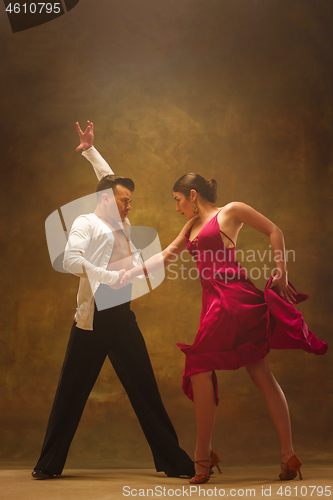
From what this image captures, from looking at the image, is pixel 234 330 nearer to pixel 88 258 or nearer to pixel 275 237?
pixel 275 237

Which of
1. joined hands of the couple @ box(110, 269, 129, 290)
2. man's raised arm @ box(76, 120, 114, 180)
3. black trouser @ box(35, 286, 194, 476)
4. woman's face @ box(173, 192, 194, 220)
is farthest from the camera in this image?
man's raised arm @ box(76, 120, 114, 180)

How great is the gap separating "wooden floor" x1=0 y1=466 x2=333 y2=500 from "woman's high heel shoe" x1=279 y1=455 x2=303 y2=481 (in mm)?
34

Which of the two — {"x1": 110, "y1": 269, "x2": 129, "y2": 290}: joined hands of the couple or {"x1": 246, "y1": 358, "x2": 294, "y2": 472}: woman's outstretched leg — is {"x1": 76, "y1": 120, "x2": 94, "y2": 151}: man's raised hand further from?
{"x1": 246, "y1": 358, "x2": 294, "y2": 472}: woman's outstretched leg

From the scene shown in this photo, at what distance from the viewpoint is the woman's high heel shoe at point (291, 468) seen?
2.64 meters

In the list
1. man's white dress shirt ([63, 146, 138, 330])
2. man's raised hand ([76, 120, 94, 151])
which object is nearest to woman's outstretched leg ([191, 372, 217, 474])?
man's white dress shirt ([63, 146, 138, 330])

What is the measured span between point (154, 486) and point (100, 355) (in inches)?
32.5

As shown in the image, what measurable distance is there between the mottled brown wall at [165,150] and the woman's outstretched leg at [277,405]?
114 cm

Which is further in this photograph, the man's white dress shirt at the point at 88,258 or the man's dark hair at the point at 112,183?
the man's dark hair at the point at 112,183

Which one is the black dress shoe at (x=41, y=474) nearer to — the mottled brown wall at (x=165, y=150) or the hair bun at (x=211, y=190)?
the mottled brown wall at (x=165, y=150)

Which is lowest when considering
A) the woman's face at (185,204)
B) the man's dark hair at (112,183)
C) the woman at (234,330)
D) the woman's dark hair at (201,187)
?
the woman at (234,330)

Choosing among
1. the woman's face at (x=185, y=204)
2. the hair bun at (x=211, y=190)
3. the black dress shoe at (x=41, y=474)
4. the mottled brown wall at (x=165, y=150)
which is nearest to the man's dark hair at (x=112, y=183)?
the woman's face at (x=185, y=204)

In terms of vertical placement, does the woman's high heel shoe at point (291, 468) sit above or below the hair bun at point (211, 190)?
below

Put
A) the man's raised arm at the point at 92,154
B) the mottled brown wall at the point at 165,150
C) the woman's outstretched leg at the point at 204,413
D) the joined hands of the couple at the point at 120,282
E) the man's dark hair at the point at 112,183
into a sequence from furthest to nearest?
the mottled brown wall at the point at 165,150 < the man's raised arm at the point at 92,154 < the man's dark hair at the point at 112,183 < the joined hands of the couple at the point at 120,282 < the woman's outstretched leg at the point at 204,413

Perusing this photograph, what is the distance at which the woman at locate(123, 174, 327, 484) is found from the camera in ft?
8.77
